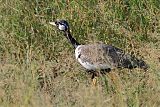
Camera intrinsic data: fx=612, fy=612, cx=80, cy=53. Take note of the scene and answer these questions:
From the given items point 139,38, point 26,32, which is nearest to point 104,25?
point 139,38

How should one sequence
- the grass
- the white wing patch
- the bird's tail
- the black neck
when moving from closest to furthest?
the grass, the bird's tail, the white wing patch, the black neck

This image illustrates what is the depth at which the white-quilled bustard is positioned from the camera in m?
6.51

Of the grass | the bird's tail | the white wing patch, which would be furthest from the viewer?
the white wing patch

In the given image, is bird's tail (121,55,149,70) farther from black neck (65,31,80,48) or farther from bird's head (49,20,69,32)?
bird's head (49,20,69,32)

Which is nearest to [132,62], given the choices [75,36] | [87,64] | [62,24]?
[87,64]

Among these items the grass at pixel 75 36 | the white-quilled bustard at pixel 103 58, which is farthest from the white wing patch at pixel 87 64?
the grass at pixel 75 36

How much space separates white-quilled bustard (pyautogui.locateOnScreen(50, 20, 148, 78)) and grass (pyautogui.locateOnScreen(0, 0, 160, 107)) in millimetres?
82

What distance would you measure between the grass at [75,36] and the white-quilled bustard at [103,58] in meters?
0.08

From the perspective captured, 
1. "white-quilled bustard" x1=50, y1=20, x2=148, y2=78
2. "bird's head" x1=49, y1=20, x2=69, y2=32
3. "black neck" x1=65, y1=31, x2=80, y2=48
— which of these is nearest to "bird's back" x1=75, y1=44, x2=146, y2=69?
"white-quilled bustard" x1=50, y1=20, x2=148, y2=78

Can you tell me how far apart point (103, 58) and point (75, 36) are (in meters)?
1.14

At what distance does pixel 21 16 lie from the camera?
768cm

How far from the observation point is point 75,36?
7645mm

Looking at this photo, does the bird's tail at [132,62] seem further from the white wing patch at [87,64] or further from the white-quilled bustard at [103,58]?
the white wing patch at [87,64]

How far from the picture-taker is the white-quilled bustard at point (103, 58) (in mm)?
6512
